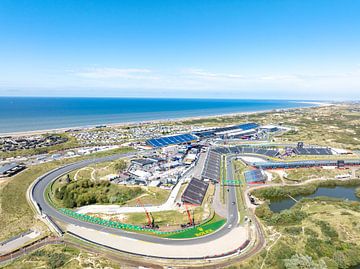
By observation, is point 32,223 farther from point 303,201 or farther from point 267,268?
point 303,201

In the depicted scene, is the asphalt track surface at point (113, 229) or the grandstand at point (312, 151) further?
the grandstand at point (312, 151)

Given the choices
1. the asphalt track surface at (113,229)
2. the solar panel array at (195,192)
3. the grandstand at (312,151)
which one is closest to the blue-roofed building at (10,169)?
the asphalt track surface at (113,229)

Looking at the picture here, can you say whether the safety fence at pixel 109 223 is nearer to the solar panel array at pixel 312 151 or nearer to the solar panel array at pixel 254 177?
the solar panel array at pixel 254 177

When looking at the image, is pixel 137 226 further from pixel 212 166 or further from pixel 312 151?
pixel 312 151

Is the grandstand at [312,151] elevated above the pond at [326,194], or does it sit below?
above

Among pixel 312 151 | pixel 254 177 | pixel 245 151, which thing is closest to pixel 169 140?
pixel 245 151

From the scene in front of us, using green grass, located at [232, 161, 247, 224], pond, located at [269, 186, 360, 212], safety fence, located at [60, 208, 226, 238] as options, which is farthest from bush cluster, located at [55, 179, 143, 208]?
pond, located at [269, 186, 360, 212]

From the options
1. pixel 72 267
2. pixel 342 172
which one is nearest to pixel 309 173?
pixel 342 172
